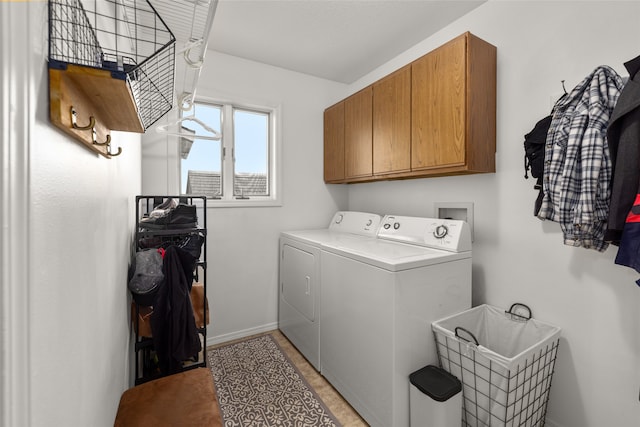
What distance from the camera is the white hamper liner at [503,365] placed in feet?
4.45

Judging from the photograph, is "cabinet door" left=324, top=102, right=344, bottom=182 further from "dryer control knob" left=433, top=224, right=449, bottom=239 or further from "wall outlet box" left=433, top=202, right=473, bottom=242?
"dryer control knob" left=433, top=224, right=449, bottom=239

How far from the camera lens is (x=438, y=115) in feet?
5.92

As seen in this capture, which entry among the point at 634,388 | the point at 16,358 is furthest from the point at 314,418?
the point at 16,358

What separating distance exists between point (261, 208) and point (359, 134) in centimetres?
114

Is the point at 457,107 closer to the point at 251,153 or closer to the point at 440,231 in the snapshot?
the point at 440,231

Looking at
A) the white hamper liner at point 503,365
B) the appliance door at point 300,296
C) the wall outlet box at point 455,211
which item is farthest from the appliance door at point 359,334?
the wall outlet box at point 455,211

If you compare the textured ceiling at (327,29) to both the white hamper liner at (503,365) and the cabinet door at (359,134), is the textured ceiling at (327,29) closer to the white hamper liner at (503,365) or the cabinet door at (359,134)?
the cabinet door at (359,134)

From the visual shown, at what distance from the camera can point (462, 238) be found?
5.79 feet

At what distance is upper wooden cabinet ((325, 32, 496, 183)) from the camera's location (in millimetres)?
1672

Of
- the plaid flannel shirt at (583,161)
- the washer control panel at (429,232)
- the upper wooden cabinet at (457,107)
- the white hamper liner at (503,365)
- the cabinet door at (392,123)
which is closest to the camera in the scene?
the plaid flannel shirt at (583,161)

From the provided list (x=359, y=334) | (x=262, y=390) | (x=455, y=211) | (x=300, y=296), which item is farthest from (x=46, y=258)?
(x=455, y=211)

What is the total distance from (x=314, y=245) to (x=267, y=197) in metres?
0.96

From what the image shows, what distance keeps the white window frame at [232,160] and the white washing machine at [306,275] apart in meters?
0.44

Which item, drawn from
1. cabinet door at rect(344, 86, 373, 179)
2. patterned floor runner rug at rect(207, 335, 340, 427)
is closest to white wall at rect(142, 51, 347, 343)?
patterned floor runner rug at rect(207, 335, 340, 427)
